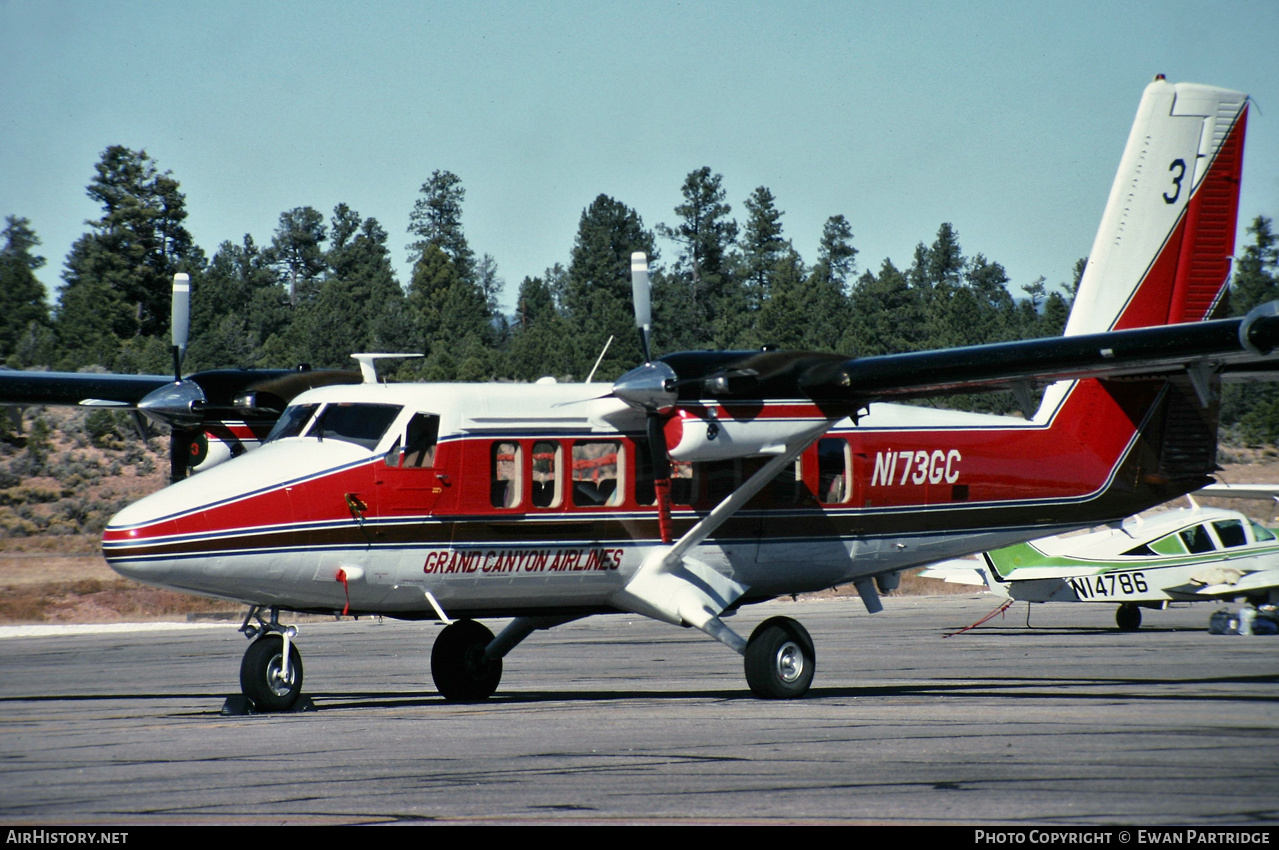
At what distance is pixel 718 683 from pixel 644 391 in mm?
5017

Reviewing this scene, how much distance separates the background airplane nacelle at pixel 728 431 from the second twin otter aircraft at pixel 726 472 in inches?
0.9

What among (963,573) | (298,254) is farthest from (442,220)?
(963,573)

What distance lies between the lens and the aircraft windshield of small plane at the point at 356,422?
13.0 m

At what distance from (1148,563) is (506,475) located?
15.8 m

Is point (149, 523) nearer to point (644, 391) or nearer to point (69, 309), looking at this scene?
point (644, 391)

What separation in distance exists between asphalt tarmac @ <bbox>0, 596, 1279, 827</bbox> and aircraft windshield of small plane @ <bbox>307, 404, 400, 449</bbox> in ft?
9.08

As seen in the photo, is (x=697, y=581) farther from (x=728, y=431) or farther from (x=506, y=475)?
(x=506, y=475)

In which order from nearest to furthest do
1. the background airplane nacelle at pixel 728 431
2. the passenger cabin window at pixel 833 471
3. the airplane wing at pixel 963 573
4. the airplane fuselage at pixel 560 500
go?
the airplane fuselage at pixel 560 500, the background airplane nacelle at pixel 728 431, the passenger cabin window at pixel 833 471, the airplane wing at pixel 963 573

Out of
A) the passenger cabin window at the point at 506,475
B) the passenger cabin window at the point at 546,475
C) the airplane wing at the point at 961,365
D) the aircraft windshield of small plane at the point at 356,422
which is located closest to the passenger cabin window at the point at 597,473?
the passenger cabin window at the point at 546,475

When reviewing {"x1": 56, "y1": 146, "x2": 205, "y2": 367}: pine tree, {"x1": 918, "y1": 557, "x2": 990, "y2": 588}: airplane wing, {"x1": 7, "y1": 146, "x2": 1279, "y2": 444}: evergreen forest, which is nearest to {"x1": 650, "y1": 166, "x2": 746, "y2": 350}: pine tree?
{"x1": 7, "y1": 146, "x2": 1279, "y2": 444}: evergreen forest

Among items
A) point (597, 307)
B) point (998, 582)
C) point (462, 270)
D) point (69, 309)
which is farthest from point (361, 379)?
point (462, 270)

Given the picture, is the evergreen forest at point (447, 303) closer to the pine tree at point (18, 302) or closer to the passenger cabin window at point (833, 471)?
the pine tree at point (18, 302)

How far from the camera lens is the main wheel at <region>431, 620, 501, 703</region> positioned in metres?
14.7

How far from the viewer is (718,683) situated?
1655 centimetres
